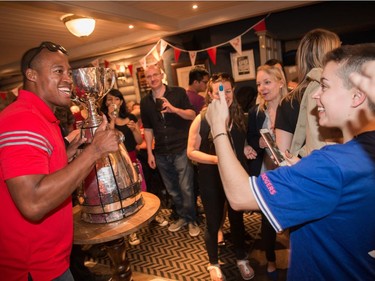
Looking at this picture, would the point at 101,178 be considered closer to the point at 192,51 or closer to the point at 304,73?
the point at 304,73

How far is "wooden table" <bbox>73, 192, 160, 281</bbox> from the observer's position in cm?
133

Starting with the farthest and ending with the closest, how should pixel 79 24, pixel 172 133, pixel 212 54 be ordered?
pixel 212 54
pixel 79 24
pixel 172 133

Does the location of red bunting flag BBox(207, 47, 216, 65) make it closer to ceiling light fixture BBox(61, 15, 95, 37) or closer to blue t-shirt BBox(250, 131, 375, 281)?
ceiling light fixture BBox(61, 15, 95, 37)

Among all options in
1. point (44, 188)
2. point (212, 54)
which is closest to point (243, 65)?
point (212, 54)

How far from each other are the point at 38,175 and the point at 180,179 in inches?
92.8

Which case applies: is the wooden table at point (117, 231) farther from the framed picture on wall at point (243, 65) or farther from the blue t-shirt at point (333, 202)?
the framed picture on wall at point (243, 65)

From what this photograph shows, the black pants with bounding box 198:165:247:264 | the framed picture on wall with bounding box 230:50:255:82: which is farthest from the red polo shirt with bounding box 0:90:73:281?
the framed picture on wall with bounding box 230:50:255:82

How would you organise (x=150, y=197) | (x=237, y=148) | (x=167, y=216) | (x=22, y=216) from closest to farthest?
1. (x=22, y=216)
2. (x=150, y=197)
3. (x=237, y=148)
4. (x=167, y=216)

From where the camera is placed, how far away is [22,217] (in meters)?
1.14

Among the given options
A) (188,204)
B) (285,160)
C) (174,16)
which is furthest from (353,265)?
(174,16)

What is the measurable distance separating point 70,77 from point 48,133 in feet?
1.21

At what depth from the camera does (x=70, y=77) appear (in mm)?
1408

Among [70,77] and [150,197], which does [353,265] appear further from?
[70,77]

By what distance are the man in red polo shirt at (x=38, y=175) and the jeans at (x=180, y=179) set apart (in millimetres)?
2038
